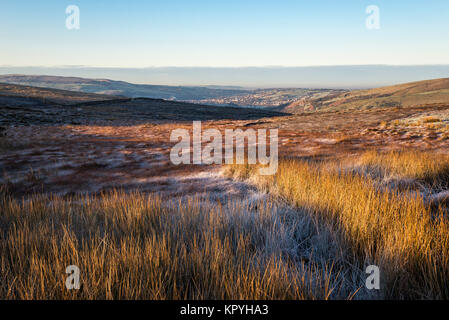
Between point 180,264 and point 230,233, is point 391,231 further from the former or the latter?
point 180,264

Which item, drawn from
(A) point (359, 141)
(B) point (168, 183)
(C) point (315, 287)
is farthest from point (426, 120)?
(C) point (315, 287)

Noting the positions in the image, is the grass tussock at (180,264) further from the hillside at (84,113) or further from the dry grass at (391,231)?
the hillside at (84,113)

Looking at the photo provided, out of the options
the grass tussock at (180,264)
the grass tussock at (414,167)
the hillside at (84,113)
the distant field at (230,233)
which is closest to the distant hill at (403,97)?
the hillside at (84,113)

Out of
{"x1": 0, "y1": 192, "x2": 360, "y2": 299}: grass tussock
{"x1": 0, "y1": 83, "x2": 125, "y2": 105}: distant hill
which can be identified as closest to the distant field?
{"x1": 0, "y1": 192, "x2": 360, "y2": 299}: grass tussock

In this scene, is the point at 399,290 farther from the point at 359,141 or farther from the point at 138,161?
the point at 359,141

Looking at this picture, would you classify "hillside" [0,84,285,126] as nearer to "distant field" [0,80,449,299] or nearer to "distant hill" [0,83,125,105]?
"distant hill" [0,83,125,105]

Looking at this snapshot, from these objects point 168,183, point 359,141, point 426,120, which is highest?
point 426,120

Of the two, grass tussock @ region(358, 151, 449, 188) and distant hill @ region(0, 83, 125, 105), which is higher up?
distant hill @ region(0, 83, 125, 105)

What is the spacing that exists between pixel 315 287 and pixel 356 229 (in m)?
0.97

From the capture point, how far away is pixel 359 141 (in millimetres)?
8750

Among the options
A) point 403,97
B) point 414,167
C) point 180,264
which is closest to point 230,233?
point 180,264

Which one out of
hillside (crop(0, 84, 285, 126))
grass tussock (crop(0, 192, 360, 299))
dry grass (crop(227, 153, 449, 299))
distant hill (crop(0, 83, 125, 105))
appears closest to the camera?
grass tussock (crop(0, 192, 360, 299))

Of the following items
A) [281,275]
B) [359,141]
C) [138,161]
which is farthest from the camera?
[359,141]
